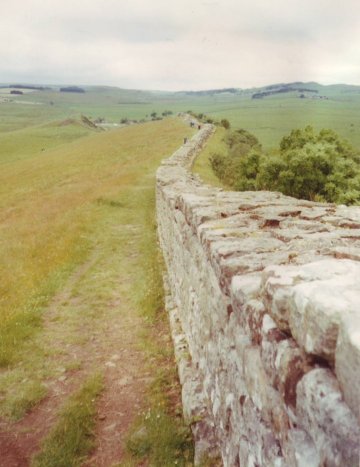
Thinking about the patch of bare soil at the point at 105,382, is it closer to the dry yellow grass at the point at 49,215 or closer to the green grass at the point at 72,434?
the green grass at the point at 72,434

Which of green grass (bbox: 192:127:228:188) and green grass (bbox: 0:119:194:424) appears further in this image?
green grass (bbox: 192:127:228:188)

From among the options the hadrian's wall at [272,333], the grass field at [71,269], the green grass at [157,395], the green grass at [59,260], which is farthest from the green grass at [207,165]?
the hadrian's wall at [272,333]

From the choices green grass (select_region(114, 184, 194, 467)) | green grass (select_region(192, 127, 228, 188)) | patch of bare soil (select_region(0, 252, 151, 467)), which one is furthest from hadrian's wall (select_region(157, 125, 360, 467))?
green grass (select_region(192, 127, 228, 188))

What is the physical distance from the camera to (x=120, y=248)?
1614 cm

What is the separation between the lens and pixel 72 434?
21.0 feet

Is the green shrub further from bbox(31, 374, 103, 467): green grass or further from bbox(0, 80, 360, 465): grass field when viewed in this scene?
bbox(31, 374, 103, 467): green grass

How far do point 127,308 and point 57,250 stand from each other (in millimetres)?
6086

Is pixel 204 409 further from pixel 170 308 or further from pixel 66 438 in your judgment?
pixel 170 308

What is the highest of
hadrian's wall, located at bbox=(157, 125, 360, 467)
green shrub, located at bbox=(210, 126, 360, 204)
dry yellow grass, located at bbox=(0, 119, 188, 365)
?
hadrian's wall, located at bbox=(157, 125, 360, 467)

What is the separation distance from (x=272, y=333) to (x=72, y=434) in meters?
4.30

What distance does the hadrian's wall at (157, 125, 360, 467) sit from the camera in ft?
8.39

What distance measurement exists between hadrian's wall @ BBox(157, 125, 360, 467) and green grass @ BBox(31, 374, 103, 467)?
1506 mm

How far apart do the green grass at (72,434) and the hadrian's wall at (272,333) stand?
1.51 metres

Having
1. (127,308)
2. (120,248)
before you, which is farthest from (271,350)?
(120,248)
